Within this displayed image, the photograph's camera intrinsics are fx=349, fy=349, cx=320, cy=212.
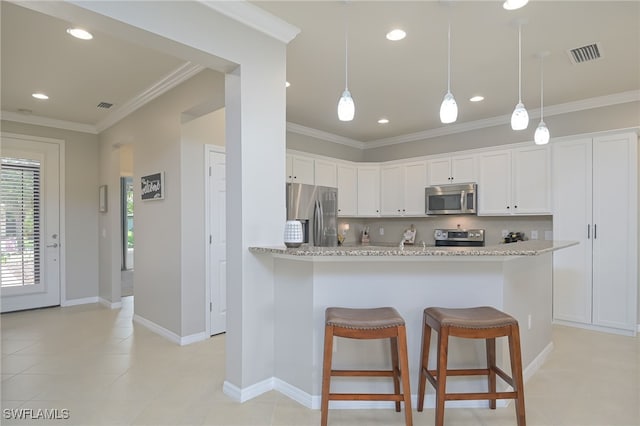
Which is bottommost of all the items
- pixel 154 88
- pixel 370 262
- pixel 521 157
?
pixel 370 262

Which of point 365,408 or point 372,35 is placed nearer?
point 365,408

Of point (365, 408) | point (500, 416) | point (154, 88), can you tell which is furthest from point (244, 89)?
point (500, 416)

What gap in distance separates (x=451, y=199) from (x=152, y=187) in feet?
12.8

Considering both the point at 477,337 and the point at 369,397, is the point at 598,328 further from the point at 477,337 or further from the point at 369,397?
the point at 369,397

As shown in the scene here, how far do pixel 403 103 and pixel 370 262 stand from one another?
105 inches

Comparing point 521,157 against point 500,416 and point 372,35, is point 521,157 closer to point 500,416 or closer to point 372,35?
point 372,35

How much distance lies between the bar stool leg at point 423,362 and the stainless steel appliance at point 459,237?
325 centimetres

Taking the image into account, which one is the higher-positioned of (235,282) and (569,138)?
(569,138)

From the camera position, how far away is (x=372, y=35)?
2688 millimetres

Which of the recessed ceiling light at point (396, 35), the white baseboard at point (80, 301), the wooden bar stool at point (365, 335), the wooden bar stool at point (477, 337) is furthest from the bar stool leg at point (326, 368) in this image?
the white baseboard at point (80, 301)

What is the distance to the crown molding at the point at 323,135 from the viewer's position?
17.2ft

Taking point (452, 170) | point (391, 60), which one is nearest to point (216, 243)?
point (391, 60)

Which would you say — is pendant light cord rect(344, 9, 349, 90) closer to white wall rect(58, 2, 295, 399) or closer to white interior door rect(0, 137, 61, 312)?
white wall rect(58, 2, 295, 399)

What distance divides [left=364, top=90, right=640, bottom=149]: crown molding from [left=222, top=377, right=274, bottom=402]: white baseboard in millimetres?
4406
